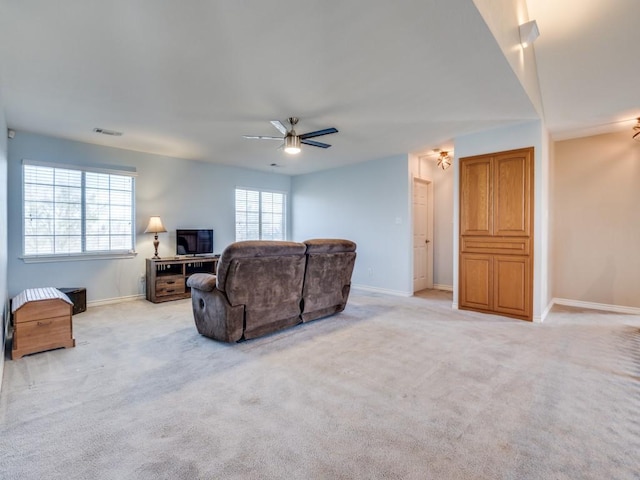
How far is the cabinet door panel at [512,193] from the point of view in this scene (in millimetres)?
4102

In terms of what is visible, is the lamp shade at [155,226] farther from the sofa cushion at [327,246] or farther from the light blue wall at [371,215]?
the light blue wall at [371,215]

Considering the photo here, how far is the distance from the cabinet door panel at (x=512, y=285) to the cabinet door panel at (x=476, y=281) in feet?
0.25

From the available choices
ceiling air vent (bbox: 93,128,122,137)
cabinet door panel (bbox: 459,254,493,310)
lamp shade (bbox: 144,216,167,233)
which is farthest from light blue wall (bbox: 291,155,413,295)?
ceiling air vent (bbox: 93,128,122,137)

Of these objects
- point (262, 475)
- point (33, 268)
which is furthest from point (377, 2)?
point (33, 268)

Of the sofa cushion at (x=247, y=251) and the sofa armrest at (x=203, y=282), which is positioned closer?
the sofa cushion at (x=247, y=251)

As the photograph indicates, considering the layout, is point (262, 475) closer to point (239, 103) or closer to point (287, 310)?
point (287, 310)

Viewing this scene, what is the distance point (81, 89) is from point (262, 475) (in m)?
3.65

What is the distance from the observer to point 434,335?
353 cm

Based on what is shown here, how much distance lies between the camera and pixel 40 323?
9.80ft

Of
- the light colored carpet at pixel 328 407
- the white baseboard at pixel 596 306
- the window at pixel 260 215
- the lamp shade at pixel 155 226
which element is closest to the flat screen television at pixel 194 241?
the lamp shade at pixel 155 226

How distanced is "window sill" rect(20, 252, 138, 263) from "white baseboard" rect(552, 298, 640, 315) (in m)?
7.05

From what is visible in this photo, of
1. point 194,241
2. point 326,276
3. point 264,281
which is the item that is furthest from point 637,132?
point 194,241

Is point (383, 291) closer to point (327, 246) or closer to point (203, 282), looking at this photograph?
point (327, 246)

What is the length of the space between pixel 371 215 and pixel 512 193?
2.56 meters
